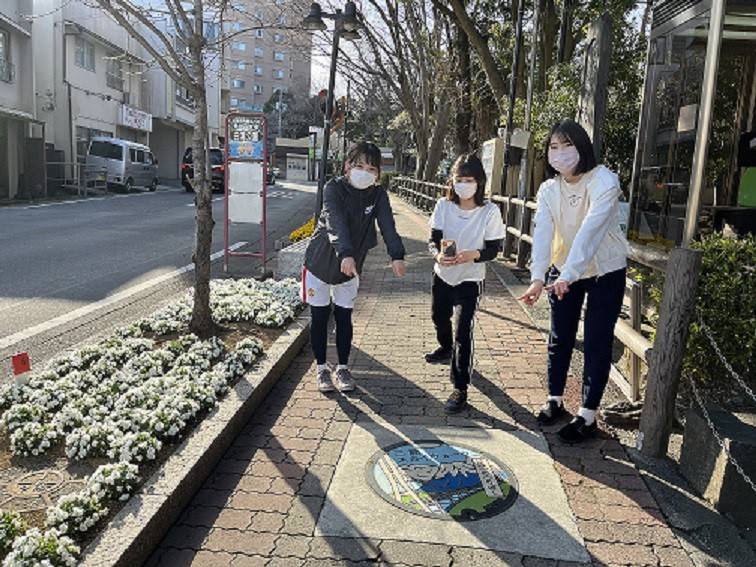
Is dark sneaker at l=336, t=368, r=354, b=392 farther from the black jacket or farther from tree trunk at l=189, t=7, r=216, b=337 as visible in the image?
tree trunk at l=189, t=7, r=216, b=337

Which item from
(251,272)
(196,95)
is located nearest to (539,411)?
(196,95)

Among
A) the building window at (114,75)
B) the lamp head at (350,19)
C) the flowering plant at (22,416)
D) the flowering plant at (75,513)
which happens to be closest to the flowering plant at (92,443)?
the flowering plant at (22,416)

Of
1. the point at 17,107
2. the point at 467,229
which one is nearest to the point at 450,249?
the point at 467,229

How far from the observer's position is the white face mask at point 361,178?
4.23 metres

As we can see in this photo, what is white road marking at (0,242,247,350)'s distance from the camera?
221 inches

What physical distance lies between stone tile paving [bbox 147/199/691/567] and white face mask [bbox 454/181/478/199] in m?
1.37

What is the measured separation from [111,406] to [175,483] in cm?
112

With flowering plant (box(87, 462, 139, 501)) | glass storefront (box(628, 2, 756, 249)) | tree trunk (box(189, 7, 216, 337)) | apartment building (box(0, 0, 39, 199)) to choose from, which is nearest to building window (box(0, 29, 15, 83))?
apartment building (box(0, 0, 39, 199))

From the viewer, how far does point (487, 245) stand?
13.7 ft

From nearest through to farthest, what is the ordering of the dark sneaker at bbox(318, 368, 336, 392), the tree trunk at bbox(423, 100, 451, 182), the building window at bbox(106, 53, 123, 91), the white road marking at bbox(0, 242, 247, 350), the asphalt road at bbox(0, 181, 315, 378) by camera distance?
the dark sneaker at bbox(318, 368, 336, 392), the white road marking at bbox(0, 242, 247, 350), the asphalt road at bbox(0, 181, 315, 378), the tree trunk at bbox(423, 100, 451, 182), the building window at bbox(106, 53, 123, 91)

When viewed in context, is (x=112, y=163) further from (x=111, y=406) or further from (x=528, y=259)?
(x=111, y=406)

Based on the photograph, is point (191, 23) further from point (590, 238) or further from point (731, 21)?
point (731, 21)

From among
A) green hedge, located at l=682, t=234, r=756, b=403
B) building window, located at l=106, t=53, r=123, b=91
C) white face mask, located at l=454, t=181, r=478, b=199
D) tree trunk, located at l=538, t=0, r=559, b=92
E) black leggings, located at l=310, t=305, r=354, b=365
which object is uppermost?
building window, located at l=106, t=53, r=123, b=91

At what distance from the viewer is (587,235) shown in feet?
11.1
